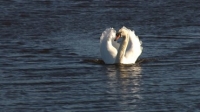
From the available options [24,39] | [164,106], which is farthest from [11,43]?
[164,106]

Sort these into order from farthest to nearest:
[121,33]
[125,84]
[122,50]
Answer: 1. [121,33]
2. [122,50]
3. [125,84]

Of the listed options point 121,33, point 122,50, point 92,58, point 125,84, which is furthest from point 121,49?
point 125,84

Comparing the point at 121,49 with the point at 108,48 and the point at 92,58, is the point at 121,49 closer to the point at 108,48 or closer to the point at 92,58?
the point at 108,48

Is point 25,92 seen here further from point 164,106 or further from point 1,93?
point 164,106

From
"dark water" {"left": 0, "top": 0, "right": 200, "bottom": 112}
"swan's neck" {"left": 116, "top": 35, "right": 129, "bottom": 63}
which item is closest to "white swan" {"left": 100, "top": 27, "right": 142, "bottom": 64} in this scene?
"swan's neck" {"left": 116, "top": 35, "right": 129, "bottom": 63}

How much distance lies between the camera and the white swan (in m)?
21.9

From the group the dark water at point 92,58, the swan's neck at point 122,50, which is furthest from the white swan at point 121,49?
the dark water at point 92,58

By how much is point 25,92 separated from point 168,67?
401cm

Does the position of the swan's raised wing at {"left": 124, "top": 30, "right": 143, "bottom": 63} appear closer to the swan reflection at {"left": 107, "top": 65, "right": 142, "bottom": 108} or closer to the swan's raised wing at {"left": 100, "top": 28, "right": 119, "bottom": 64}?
the swan's raised wing at {"left": 100, "top": 28, "right": 119, "bottom": 64}

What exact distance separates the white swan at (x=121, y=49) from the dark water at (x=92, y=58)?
254 millimetres

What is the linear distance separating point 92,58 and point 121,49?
2.45ft

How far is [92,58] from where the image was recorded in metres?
22.3

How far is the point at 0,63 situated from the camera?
70.0 ft

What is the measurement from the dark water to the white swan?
10.0 inches
